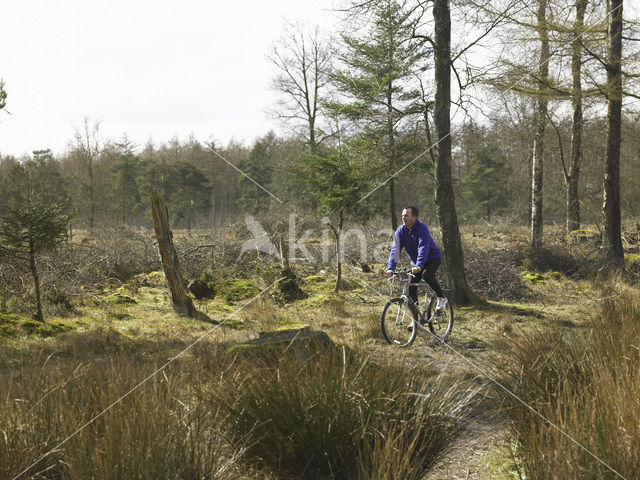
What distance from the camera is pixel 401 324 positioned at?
7.16m

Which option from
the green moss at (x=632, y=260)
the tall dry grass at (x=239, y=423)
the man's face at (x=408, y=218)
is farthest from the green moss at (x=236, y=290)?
the green moss at (x=632, y=260)

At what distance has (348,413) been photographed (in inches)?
119

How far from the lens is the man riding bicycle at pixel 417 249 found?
21.5ft

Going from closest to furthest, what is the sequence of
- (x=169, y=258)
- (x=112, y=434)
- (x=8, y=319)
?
(x=112, y=434)
(x=8, y=319)
(x=169, y=258)

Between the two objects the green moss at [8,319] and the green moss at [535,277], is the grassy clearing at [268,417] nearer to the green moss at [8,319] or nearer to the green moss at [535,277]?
the green moss at [8,319]

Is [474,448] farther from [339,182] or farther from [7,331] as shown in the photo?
[339,182]

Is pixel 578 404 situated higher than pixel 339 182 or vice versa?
pixel 339 182

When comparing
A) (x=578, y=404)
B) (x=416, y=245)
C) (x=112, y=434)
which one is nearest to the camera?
(x=112, y=434)

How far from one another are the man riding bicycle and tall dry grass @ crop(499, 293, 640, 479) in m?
2.47

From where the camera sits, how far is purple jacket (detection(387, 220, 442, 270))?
21.5 feet

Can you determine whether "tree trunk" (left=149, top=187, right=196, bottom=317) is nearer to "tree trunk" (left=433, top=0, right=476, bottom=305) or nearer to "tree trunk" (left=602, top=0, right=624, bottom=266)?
"tree trunk" (left=433, top=0, right=476, bottom=305)

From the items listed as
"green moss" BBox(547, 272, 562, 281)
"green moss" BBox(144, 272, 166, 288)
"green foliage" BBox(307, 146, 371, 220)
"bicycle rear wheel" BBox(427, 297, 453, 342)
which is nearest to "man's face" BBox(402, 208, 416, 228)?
"bicycle rear wheel" BBox(427, 297, 453, 342)

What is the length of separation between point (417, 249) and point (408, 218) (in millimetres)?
570

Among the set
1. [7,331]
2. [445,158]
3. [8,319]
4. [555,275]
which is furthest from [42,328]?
[555,275]
